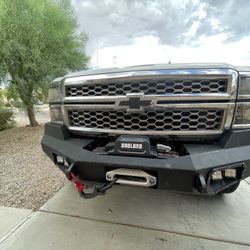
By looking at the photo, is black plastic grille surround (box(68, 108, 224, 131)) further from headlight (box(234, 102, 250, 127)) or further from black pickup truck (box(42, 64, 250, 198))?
headlight (box(234, 102, 250, 127))

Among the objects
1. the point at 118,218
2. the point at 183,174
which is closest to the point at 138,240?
the point at 118,218

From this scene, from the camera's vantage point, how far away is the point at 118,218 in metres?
2.23

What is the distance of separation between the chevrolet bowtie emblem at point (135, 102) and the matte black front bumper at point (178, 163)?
411 millimetres

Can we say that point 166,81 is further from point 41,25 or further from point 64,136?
point 41,25

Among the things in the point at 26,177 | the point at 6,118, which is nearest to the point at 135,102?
the point at 26,177

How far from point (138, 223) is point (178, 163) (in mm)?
1029

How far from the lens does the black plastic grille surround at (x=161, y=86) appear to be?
5.29ft

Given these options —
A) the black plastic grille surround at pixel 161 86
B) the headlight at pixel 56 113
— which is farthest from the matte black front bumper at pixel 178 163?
the headlight at pixel 56 113

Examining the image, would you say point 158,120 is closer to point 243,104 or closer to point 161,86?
point 161,86

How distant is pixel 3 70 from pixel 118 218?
543cm

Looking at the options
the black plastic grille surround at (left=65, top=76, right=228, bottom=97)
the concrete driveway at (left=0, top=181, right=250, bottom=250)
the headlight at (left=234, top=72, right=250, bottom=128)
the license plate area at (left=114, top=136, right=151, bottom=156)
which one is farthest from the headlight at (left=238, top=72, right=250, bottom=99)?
the concrete driveway at (left=0, top=181, right=250, bottom=250)

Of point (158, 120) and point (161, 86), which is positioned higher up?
point (161, 86)

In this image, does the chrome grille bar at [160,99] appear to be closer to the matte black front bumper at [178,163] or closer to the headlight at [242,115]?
the headlight at [242,115]

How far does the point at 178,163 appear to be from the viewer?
1482 mm
